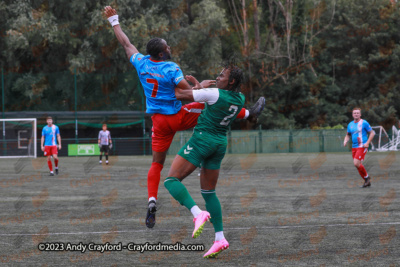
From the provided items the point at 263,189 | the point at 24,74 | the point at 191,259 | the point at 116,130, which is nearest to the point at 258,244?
the point at 191,259

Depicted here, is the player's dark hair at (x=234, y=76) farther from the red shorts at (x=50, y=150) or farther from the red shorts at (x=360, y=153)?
the red shorts at (x=50, y=150)

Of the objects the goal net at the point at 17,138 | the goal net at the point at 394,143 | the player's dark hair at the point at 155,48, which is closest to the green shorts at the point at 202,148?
the player's dark hair at the point at 155,48

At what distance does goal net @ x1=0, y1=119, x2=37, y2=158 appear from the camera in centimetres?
4103

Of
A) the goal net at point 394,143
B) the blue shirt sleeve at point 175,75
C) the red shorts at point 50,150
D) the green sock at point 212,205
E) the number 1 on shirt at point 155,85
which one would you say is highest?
the blue shirt sleeve at point 175,75

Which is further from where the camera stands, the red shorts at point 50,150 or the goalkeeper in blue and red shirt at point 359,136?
the red shorts at point 50,150

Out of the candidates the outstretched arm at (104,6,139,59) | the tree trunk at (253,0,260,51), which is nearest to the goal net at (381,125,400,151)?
the tree trunk at (253,0,260,51)

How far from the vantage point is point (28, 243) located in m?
7.70

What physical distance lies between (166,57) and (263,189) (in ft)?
28.7

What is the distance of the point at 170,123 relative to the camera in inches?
310

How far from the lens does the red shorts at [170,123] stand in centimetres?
788

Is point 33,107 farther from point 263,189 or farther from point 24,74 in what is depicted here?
point 263,189

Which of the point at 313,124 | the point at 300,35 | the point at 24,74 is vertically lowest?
the point at 313,124

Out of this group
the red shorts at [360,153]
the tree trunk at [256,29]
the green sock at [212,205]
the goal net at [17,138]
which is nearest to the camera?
the green sock at [212,205]

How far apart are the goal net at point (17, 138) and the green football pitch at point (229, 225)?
25522 mm
